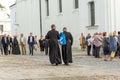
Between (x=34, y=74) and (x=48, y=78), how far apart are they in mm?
1559

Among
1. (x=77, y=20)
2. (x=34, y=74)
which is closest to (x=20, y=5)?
(x=77, y=20)

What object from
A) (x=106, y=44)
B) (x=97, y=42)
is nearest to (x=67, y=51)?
(x=106, y=44)

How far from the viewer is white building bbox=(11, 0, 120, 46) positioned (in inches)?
1348

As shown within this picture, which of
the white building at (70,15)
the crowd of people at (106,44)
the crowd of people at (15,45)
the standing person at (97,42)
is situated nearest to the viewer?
the crowd of people at (106,44)

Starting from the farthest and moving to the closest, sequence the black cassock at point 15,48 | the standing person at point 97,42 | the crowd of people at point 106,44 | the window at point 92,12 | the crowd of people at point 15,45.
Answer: the window at point 92,12 < the black cassock at point 15,48 < the crowd of people at point 15,45 < the standing person at point 97,42 < the crowd of people at point 106,44

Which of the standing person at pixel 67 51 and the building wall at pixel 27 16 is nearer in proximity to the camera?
the standing person at pixel 67 51

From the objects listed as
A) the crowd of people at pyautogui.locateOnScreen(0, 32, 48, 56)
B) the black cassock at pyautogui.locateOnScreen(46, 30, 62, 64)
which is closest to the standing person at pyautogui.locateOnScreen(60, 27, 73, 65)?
the black cassock at pyautogui.locateOnScreen(46, 30, 62, 64)

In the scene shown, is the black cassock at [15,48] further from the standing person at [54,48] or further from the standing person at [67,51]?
the standing person at [67,51]

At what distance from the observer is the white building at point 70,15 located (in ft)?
112

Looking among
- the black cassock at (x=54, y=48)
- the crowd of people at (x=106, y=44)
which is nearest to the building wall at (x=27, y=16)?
the crowd of people at (x=106, y=44)

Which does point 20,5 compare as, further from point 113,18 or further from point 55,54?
point 55,54

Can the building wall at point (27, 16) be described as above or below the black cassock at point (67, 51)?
above

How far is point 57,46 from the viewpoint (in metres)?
21.3

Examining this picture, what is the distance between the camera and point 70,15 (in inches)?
1676
